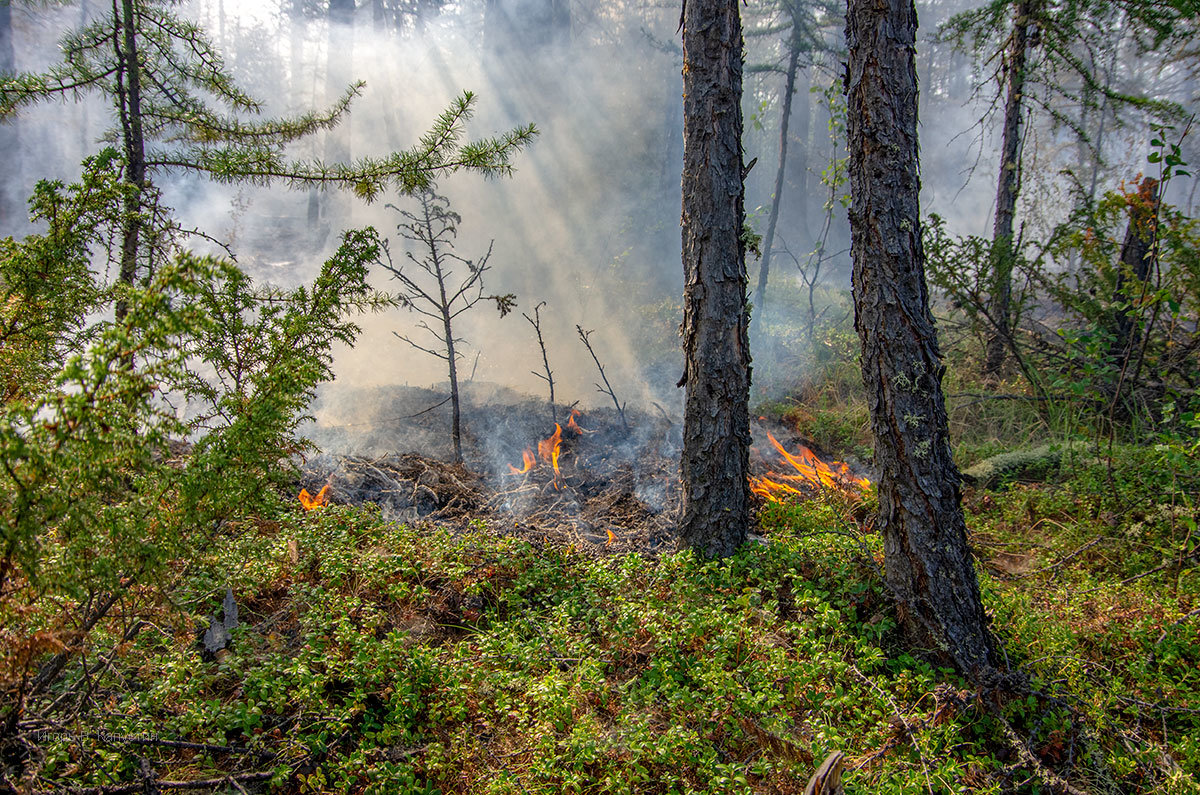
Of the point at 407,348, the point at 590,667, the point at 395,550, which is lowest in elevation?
the point at 590,667

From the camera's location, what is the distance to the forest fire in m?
5.29

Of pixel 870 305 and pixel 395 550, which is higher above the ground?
pixel 870 305

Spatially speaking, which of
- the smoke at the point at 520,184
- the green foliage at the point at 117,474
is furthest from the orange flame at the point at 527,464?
the green foliage at the point at 117,474

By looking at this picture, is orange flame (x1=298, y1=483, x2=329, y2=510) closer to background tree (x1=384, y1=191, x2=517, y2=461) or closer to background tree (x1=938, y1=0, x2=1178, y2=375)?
background tree (x1=384, y1=191, x2=517, y2=461)

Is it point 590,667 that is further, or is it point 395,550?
point 395,550

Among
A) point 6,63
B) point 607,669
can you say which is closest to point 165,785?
point 607,669

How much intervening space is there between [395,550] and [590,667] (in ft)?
5.63

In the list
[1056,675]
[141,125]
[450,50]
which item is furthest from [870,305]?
[450,50]

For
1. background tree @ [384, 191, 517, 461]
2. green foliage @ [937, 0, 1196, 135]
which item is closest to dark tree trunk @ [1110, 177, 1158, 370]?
green foliage @ [937, 0, 1196, 135]

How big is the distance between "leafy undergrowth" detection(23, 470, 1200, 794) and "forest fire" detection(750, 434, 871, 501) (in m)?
1.53

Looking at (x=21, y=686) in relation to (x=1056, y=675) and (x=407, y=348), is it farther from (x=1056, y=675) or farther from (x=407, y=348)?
(x=407, y=348)

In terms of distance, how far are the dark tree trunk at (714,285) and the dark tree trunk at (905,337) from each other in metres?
0.90

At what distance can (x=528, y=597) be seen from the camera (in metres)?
3.76

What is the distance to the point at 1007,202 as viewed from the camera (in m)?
7.73
